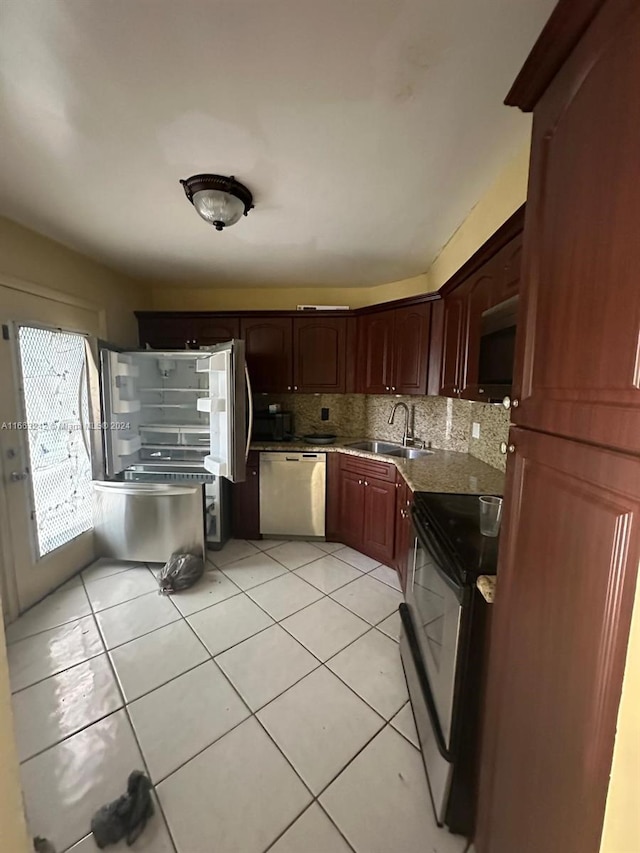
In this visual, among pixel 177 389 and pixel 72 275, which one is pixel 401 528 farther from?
pixel 72 275

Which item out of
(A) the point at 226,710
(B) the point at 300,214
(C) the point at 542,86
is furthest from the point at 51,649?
(C) the point at 542,86

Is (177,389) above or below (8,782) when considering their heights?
above

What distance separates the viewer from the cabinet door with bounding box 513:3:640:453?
0.51 m

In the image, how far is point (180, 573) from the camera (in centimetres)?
244

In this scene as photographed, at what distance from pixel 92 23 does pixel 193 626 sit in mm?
2575

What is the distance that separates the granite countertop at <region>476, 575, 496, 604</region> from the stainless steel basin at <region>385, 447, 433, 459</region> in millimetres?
1800

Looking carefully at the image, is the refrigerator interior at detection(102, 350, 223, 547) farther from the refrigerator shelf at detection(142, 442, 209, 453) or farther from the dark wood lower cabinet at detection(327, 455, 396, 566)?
the dark wood lower cabinet at detection(327, 455, 396, 566)

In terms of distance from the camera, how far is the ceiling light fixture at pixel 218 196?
1.64 meters

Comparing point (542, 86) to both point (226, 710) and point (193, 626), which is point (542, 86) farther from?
point (193, 626)

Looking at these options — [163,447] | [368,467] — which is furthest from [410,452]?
[163,447]

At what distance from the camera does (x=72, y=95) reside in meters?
1.19

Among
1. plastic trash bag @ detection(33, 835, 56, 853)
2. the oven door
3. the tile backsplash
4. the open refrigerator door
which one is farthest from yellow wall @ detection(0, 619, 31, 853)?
the tile backsplash

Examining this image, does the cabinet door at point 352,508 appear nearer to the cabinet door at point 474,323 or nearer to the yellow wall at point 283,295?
the cabinet door at point 474,323

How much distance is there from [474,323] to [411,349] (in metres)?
0.95
